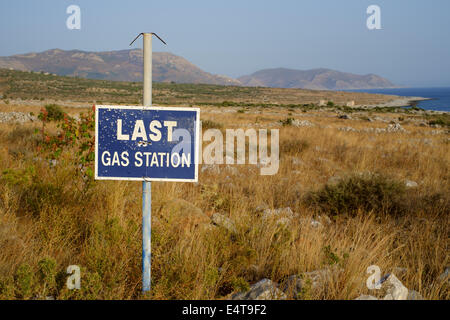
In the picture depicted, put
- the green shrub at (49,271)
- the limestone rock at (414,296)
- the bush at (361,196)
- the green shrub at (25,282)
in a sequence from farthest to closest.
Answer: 1. the bush at (361,196)
2. the limestone rock at (414,296)
3. the green shrub at (49,271)
4. the green shrub at (25,282)

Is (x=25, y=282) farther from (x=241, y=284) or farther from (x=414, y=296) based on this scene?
(x=414, y=296)

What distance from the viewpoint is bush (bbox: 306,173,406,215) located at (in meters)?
5.35

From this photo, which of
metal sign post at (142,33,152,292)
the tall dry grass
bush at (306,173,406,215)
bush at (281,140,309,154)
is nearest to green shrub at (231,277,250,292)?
the tall dry grass

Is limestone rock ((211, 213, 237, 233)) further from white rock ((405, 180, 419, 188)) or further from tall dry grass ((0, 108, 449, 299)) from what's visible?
white rock ((405, 180, 419, 188))

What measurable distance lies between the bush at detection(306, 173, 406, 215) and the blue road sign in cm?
354

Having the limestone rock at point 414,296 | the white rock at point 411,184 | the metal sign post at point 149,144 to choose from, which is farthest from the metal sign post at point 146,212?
the white rock at point 411,184

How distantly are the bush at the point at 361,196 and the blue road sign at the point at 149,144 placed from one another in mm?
3545

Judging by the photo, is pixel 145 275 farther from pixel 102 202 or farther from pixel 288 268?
pixel 102 202

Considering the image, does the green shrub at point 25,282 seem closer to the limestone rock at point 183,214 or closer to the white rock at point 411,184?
the limestone rock at point 183,214

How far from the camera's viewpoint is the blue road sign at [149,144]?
7.60ft

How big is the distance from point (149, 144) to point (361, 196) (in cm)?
421

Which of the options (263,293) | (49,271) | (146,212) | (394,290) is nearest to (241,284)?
(263,293)
